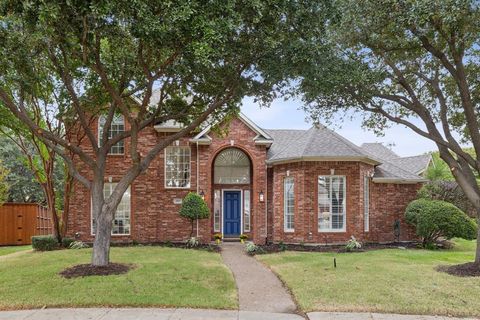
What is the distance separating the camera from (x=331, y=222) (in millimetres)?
17484

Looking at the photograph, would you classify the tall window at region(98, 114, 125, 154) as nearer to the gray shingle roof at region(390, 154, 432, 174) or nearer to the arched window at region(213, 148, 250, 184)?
the arched window at region(213, 148, 250, 184)

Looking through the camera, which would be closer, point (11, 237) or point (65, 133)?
point (65, 133)

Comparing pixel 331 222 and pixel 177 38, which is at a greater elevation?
pixel 177 38

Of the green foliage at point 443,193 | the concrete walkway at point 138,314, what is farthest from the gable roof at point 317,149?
the concrete walkway at point 138,314

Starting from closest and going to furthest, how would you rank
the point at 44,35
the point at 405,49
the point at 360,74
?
the point at 44,35 → the point at 360,74 → the point at 405,49

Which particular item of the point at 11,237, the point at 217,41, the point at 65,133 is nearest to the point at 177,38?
the point at 217,41

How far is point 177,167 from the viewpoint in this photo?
1875 cm

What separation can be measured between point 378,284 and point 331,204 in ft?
26.0

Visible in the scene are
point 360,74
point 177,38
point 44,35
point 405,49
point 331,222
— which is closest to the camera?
point 177,38

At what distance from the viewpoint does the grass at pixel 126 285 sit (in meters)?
8.34

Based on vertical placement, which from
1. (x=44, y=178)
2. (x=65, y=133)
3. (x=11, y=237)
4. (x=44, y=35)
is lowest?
(x=11, y=237)

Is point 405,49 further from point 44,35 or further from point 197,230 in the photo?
point 197,230

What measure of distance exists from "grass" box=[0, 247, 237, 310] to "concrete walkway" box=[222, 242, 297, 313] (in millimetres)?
280

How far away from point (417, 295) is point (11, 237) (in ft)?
64.1
